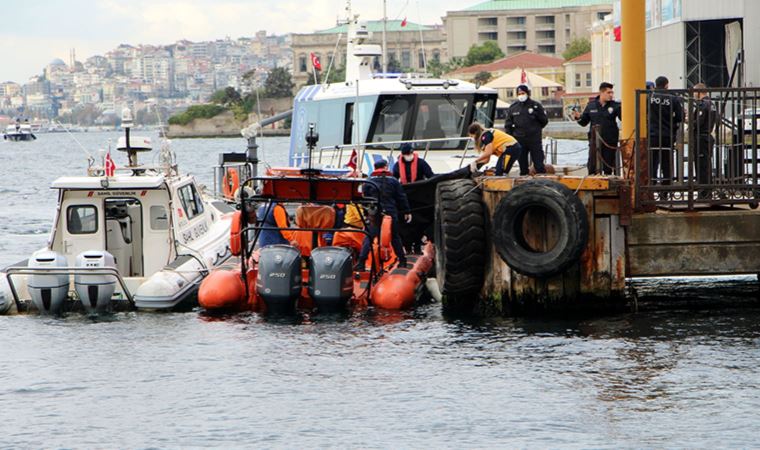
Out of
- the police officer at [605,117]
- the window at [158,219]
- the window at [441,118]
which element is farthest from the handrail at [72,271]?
the window at [441,118]

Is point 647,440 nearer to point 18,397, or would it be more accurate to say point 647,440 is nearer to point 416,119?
point 18,397

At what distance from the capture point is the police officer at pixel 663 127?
693 inches

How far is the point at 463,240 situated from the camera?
712 inches

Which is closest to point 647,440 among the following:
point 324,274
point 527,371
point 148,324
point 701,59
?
point 527,371

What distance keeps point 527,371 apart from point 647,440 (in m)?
2.88

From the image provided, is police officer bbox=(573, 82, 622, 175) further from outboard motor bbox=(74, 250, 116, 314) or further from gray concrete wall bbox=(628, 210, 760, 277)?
outboard motor bbox=(74, 250, 116, 314)

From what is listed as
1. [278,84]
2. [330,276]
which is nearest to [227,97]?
[278,84]

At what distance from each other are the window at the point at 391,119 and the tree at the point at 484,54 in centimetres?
16127

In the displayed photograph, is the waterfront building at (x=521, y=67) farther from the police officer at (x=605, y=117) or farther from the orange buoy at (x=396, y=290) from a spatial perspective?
the orange buoy at (x=396, y=290)

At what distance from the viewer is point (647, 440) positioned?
1264 cm

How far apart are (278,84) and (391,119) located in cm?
14693

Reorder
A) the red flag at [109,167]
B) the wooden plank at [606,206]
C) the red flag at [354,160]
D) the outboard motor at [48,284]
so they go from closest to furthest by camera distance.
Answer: the wooden plank at [606,206]
the outboard motor at [48,284]
the red flag at [109,167]
the red flag at [354,160]

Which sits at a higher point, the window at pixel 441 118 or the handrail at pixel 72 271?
the window at pixel 441 118

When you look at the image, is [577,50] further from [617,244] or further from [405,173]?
[617,244]
